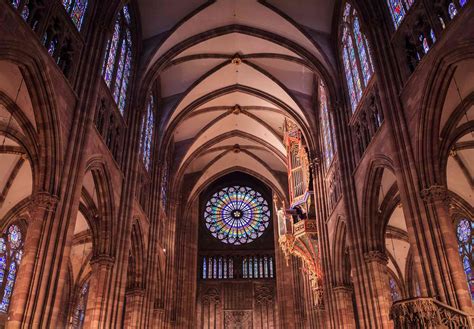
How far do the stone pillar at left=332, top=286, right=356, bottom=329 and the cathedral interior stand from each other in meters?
0.09

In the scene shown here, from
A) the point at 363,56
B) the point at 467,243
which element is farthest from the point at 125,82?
the point at 467,243

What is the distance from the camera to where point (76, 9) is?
14.8m

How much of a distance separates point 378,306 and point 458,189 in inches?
293

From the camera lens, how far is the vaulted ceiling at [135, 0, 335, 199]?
2102 cm

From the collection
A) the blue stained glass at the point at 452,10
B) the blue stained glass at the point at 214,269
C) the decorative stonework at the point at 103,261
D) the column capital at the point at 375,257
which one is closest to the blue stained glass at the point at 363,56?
the blue stained glass at the point at 452,10

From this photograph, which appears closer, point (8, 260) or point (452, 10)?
point (452, 10)

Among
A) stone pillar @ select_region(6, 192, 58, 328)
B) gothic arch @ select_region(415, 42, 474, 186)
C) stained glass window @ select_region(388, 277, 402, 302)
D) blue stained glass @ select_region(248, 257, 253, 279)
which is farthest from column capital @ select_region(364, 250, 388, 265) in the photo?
blue stained glass @ select_region(248, 257, 253, 279)

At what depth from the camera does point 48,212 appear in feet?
38.7

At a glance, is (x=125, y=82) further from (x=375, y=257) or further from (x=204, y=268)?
(x=204, y=268)

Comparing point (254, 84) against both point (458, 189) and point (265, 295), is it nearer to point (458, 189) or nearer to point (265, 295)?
point (458, 189)

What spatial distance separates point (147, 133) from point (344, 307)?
11.8m

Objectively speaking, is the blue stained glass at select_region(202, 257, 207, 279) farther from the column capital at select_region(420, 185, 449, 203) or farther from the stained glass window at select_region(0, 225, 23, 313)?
the column capital at select_region(420, 185, 449, 203)

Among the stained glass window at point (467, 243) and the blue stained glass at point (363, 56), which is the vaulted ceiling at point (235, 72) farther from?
the stained glass window at point (467, 243)

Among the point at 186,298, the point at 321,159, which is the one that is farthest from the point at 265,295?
the point at 321,159
